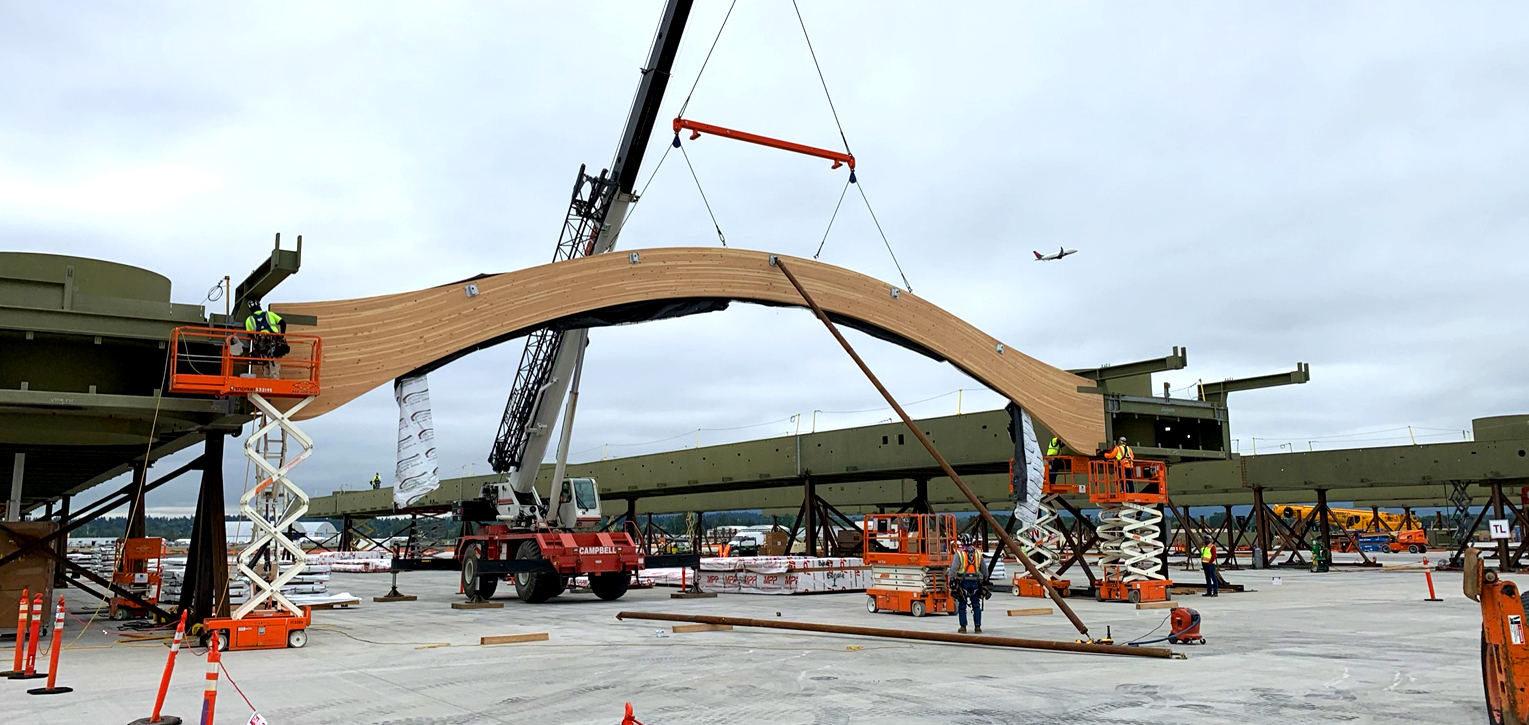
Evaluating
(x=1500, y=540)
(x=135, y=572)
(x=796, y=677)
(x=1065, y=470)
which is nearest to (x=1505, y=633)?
(x=796, y=677)

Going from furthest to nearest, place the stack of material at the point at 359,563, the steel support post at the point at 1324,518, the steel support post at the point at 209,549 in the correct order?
the stack of material at the point at 359,563, the steel support post at the point at 1324,518, the steel support post at the point at 209,549

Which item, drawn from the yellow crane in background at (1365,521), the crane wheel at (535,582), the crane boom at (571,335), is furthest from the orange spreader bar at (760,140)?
the yellow crane in background at (1365,521)

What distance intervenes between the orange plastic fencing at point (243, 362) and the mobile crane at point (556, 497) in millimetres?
6588

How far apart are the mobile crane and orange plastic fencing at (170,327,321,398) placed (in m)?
6.59

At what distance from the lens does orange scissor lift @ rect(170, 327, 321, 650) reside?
15.1 m

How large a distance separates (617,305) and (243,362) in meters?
6.68

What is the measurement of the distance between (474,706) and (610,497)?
1597 inches

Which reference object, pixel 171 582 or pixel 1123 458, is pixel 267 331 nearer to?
pixel 171 582

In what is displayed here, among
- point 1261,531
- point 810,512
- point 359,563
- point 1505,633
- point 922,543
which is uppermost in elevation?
point 810,512

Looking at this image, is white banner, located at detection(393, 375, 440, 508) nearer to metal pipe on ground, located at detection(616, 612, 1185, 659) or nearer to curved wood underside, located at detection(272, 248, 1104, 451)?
curved wood underside, located at detection(272, 248, 1104, 451)

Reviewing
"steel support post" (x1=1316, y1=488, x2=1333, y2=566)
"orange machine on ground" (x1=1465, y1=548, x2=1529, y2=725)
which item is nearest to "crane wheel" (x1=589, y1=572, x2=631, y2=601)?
"orange machine on ground" (x1=1465, y1=548, x2=1529, y2=725)

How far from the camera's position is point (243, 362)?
15.8 meters

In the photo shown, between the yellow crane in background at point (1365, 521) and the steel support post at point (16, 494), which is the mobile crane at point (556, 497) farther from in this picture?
the yellow crane in background at point (1365, 521)

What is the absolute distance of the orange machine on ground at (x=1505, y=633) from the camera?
292 inches
